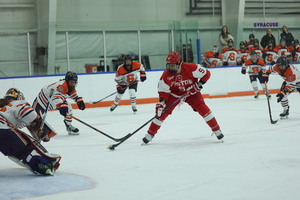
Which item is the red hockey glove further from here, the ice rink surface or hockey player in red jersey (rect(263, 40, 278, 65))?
hockey player in red jersey (rect(263, 40, 278, 65))

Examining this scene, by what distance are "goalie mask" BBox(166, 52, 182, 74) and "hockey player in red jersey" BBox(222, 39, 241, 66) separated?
28.2 ft

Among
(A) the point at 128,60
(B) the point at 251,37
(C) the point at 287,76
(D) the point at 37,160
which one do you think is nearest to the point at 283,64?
(C) the point at 287,76

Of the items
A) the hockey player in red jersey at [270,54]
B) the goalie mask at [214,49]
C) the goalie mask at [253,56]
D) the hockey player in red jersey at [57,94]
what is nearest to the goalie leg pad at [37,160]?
the hockey player in red jersey at [57,94]

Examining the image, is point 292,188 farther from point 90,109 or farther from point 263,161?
point 90,109

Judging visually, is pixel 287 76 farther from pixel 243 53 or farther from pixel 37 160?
pixel 243 53

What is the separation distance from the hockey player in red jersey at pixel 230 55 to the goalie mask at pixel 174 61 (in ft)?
28.2

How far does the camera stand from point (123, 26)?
40.7 feet

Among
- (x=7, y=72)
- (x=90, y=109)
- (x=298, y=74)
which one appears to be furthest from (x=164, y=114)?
(x=7, y=72)

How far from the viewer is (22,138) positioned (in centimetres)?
392

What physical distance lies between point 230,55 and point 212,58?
654mm

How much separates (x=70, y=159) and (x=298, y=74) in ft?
13.0

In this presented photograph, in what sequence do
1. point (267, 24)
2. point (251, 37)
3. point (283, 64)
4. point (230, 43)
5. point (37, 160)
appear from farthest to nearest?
point (267, 24), point (251, 37), point (230, 43), point (283, 64), point (37, 160)

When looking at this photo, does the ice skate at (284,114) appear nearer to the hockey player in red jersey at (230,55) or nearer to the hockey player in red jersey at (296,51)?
the hockey player in red jersey at (230,55)

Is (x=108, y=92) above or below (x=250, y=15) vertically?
below
